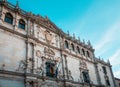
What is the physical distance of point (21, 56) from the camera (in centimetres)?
1614

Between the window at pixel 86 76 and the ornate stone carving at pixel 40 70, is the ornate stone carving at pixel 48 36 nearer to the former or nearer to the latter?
the ornate stone carving at pixel 40 70

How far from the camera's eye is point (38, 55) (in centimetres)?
1808

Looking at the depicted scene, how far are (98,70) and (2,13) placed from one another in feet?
67.9

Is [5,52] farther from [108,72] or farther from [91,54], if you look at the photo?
[108,72]

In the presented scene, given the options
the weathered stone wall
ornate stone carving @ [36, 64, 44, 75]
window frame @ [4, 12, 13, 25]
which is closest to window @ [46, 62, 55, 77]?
ornate stone carving @ [36, 64, 44, 75]

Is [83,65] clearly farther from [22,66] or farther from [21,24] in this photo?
[21,24]

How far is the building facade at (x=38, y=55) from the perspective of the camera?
14.9 m

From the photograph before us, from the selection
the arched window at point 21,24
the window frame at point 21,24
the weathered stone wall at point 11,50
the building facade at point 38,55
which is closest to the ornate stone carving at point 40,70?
the building facade at point 38,55

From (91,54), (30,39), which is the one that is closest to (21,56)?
(30,39)

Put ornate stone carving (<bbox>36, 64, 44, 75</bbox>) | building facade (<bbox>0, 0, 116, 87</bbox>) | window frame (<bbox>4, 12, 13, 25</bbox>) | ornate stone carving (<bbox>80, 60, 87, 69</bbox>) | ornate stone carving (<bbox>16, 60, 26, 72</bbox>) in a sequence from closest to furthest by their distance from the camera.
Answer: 1. building facade (<bbox>0, 0, 116, 87</bbox>)
2. ornate stone carving (<bbox>16, 60, 26, 72</bbox>)
3. ornate stone carving (<bbox>36, 64, 44, 75</bbox>)
4. window frame (<bbox>4, 12, 13, 25</bbox>)
5. ornate stone carving (<bbox>80, 60, 87, 69</bbox>)

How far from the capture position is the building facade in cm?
1491

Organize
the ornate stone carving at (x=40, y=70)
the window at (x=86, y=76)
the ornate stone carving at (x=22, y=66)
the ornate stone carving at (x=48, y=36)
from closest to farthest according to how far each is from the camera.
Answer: the ornate stone carving at (x=22, y=66)
the ornate stone carving at (x=40, y=70)
the ornate stone carving at (x=48, y=36)
the window at (x=86, y=76)

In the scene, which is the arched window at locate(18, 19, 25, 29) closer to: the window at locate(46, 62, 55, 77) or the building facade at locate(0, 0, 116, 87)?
the building facade at locate(0, 0, 116, 87)

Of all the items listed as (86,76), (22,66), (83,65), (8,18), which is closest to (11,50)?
(22,66)
